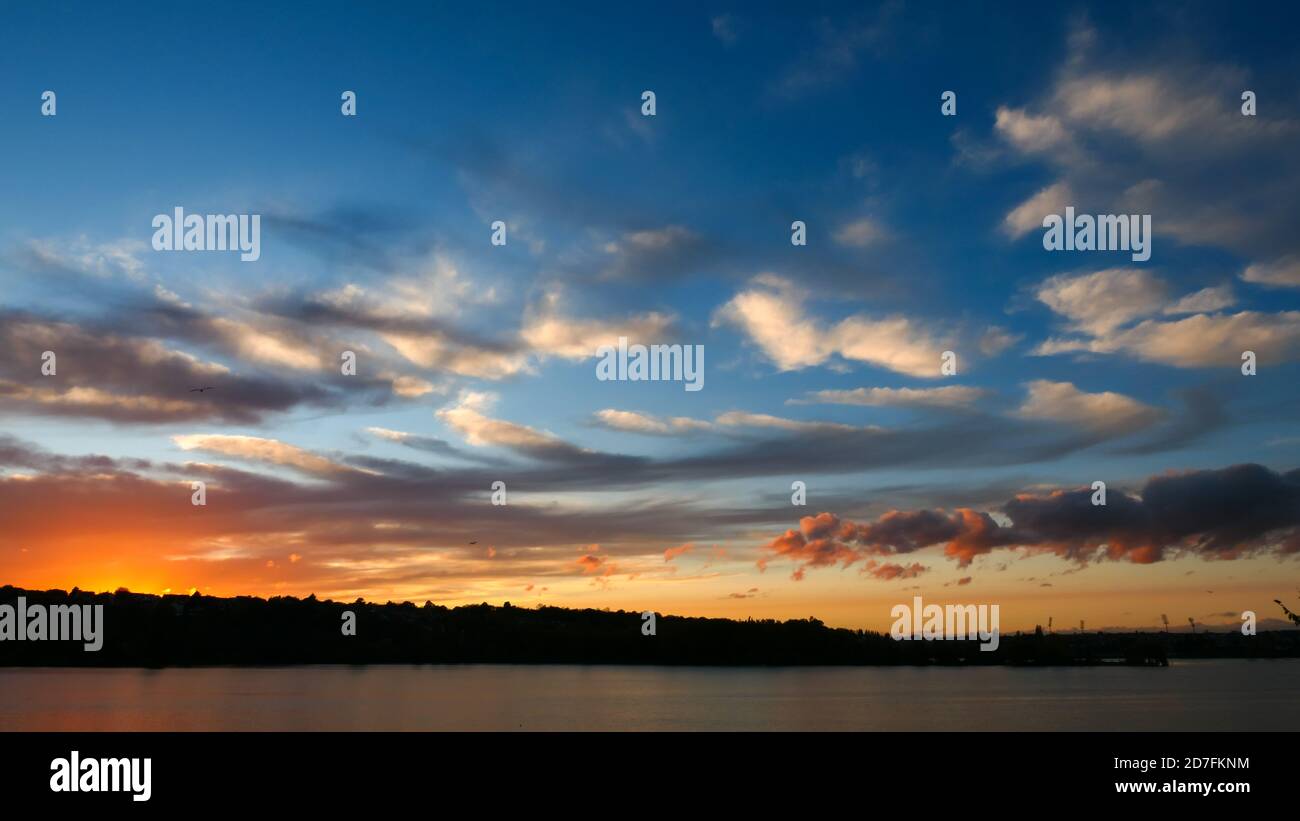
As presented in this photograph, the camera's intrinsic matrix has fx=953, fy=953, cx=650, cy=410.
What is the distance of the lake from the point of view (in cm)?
10738

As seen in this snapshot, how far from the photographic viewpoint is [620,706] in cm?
13588

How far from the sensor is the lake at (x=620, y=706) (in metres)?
107
